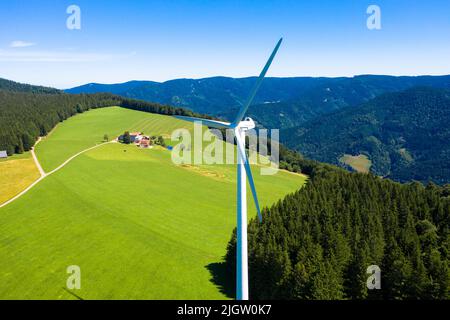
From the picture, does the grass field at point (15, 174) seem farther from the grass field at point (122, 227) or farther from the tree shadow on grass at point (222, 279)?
the tree shadow on grass at point (222, 279)

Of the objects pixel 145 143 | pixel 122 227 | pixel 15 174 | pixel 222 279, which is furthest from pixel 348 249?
pixel 145 143

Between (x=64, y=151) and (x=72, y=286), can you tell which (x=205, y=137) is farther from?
(x=72, y=286)

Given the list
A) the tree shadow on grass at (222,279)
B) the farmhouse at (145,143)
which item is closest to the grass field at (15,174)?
the farmhouse at (145,143)

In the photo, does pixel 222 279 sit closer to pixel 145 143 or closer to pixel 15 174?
pixel 15 174

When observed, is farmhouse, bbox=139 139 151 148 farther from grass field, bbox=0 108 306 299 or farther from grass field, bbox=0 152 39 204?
grass field, bbox=0 152 39 204

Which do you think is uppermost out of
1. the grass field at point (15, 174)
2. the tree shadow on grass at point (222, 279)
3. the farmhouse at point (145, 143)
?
the farmhouse at point (145, 143)

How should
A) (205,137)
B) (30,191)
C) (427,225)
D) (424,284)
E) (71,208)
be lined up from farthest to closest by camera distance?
(205,137), (30,191), (71,208), (427,225), (424,284)

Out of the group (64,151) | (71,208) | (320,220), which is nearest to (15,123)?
(64,151)
